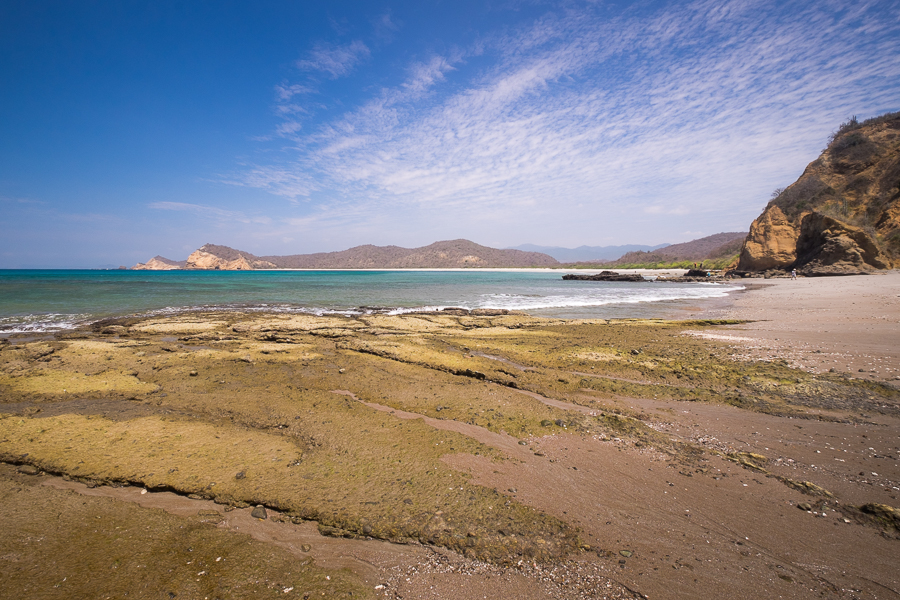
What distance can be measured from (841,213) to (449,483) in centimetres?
4953

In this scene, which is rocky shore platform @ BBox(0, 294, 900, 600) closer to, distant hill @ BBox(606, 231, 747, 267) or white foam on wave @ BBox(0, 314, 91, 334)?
white foam on wave @ BBox(0, 314, 91, 334)

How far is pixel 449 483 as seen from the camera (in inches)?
137

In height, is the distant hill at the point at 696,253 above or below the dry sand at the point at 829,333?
above

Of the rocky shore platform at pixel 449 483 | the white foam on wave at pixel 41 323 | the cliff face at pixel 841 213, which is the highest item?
the cliff face at pixel 841 213

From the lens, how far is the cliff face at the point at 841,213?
28.9m

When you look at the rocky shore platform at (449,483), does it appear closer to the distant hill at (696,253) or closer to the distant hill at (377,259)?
the distant hill at (696,253)

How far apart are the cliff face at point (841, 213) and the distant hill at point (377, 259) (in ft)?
352

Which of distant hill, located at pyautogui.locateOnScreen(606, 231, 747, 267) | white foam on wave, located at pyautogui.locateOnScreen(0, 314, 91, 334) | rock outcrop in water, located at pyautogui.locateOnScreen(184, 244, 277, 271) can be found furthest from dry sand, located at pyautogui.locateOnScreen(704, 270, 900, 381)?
rock outcrop in water, located at pyautogui.locateOnScreen(184, 244, 277, 271)

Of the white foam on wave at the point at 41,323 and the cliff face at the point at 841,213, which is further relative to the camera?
the cliff face at the point at 841,213

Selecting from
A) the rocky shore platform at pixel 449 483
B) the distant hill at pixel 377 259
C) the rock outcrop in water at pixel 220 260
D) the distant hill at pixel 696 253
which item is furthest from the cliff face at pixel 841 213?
the rock outcrop in water at pixel 220 260

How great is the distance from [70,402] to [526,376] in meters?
7.96

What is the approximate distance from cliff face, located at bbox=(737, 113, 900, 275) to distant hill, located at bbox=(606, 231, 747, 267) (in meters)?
21.6

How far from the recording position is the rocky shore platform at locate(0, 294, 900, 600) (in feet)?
7.98

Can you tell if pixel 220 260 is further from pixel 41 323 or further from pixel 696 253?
pixel 696 253
